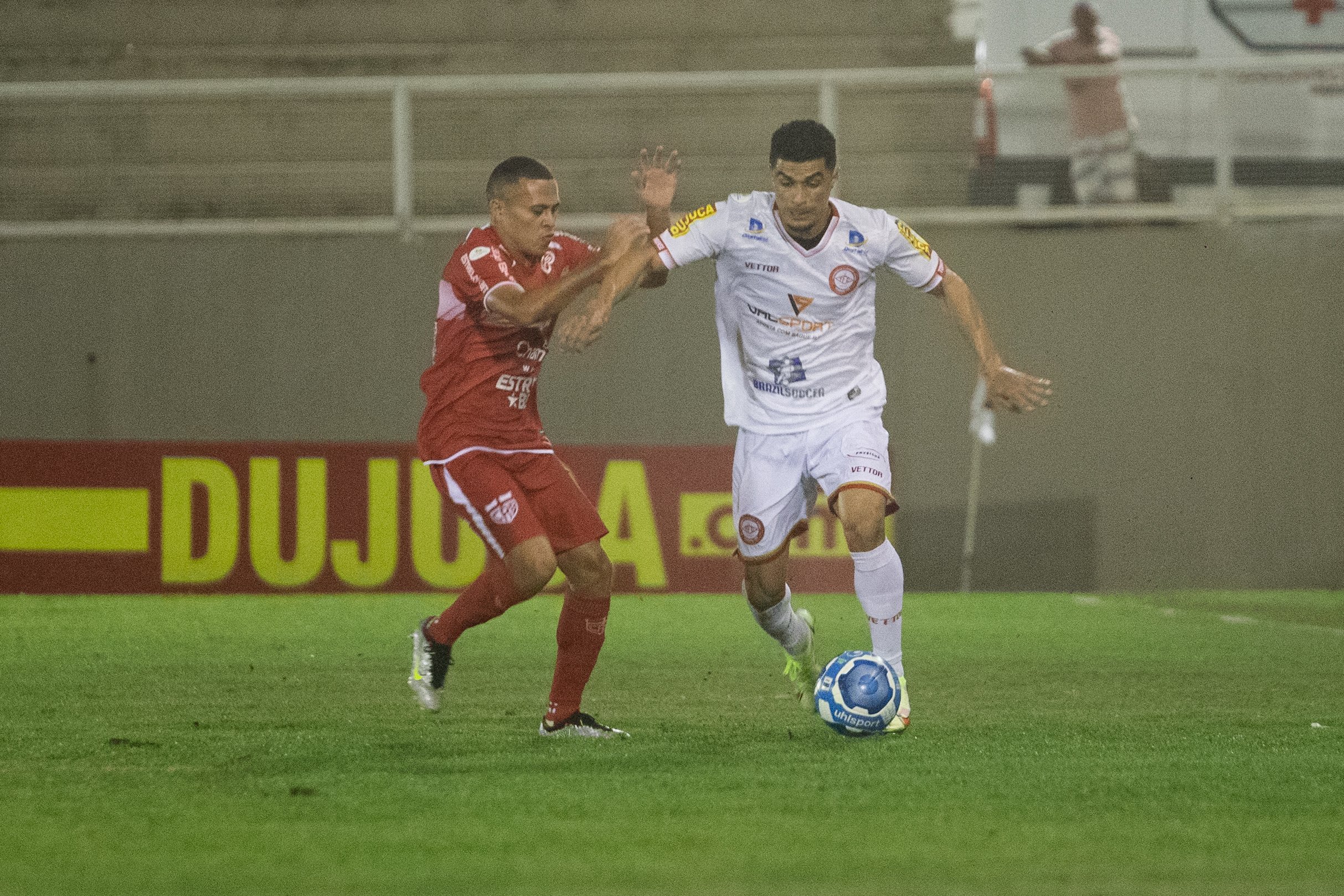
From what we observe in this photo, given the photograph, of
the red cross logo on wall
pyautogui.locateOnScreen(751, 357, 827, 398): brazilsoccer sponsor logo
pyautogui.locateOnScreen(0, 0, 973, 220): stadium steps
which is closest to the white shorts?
pyautogui.locateOnScreen(751, 357, 827, 398): brazilsoccer sponsor logo

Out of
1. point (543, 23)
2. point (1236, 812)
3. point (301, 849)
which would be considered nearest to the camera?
point (301, 849)

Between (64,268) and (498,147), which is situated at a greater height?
(498,147)

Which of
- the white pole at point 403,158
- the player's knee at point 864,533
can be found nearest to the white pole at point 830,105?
the white pole at point 403,158

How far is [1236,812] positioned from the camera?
4984 millimetres

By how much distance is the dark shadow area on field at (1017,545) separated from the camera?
506 inches

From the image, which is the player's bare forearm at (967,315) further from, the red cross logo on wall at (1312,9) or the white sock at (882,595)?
the red cross logo on wall at (1312,9)

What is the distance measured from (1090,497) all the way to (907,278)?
628 cm

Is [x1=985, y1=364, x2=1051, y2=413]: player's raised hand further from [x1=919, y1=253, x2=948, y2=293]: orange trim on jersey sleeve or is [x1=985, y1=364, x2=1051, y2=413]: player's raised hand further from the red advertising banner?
the red advertising banner

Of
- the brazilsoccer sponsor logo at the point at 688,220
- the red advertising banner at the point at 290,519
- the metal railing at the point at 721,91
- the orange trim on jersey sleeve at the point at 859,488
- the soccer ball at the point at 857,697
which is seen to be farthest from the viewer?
the metal railing at the point at 721,91

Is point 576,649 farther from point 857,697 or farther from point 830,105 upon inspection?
point 830,105

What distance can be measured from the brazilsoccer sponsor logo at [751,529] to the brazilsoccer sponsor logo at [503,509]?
0.93 m

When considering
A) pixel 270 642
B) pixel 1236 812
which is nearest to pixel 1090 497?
pixel 270 642

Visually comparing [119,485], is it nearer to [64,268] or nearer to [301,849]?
[64,268]

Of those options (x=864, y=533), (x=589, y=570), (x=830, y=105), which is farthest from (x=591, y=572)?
(x=830, y=105)
